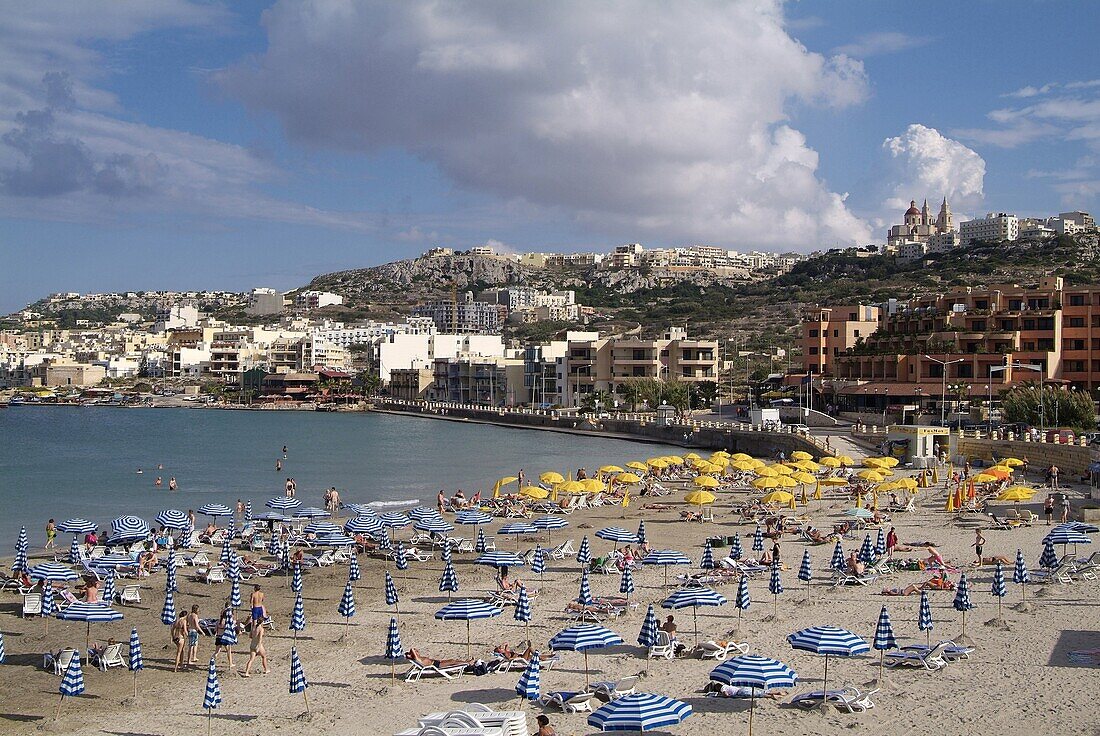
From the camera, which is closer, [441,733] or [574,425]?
Answer: [441,733]

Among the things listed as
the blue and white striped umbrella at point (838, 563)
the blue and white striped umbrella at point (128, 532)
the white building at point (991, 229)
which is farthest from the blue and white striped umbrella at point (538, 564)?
the white building at point (991, 229)

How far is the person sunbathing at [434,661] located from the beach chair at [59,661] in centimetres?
537

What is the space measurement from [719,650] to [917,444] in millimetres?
29683

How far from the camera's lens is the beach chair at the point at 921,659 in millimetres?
15234

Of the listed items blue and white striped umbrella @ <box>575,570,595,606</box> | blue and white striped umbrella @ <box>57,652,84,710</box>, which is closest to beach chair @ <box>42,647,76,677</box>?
blue and white striped umbrella @ <box>57,652,84,710</box>

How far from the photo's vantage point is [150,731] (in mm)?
13922

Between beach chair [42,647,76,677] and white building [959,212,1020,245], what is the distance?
17607cm

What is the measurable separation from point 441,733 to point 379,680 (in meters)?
4.41

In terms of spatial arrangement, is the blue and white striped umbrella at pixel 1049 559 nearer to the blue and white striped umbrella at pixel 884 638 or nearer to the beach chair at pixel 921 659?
the beach chair at pixel 921 659

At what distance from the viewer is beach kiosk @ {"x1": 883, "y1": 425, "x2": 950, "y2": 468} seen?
43.2 metres

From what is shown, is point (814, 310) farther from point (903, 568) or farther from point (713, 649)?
point (713, 649)

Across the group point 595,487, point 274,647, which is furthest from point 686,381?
point 274,647

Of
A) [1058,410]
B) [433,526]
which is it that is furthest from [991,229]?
[433,526]

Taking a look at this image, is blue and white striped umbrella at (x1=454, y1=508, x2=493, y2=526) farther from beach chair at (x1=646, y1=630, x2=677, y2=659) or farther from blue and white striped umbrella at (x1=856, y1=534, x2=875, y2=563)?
beach chair at (x1=646, y1=630, x2=677, y2=659)
